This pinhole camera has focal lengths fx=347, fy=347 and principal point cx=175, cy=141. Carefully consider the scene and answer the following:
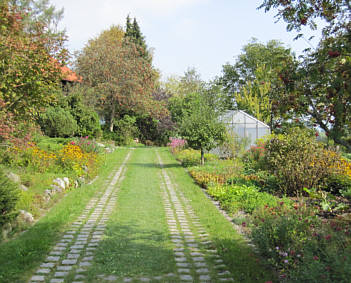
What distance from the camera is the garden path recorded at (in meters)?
4.32

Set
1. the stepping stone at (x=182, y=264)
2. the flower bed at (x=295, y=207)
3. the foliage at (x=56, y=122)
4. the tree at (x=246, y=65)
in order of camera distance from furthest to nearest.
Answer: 1. the tree at (x=246, y=65)
2. the foliage at (x=56, y=122)
3. the stepping stone at (x=182, y=264)
4. the flower bed at (x=295, y=207)

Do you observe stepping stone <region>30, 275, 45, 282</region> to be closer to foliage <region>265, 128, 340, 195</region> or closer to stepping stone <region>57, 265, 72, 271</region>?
stepping stone <region>57, 265, 72, 271</region>

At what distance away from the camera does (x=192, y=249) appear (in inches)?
210

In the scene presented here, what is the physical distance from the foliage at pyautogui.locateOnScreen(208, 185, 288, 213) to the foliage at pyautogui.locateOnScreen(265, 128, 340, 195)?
0.89 m

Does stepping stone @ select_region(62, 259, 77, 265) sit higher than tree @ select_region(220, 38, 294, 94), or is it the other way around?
tree @ select_region(220, 38, 294, 94)

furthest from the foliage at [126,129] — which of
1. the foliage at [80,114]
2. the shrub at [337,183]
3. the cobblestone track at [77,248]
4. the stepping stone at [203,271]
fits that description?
the stepping stone at [203,271]

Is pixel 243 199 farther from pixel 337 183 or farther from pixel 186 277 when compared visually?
pixel 186 277

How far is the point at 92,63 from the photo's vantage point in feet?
90.6

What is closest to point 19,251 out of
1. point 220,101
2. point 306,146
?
point 306,146

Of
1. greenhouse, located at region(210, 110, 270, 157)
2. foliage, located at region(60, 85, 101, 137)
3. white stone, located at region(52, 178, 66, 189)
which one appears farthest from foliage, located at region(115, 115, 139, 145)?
white stone, located at region(52, 178, 66, 189)

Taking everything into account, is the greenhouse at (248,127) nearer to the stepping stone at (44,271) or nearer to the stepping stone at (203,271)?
A: the stepping stone at (203,271)

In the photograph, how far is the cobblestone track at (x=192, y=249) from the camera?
14.2 ft

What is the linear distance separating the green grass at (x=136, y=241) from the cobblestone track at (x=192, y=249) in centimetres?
15

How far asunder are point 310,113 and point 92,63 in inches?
1027
